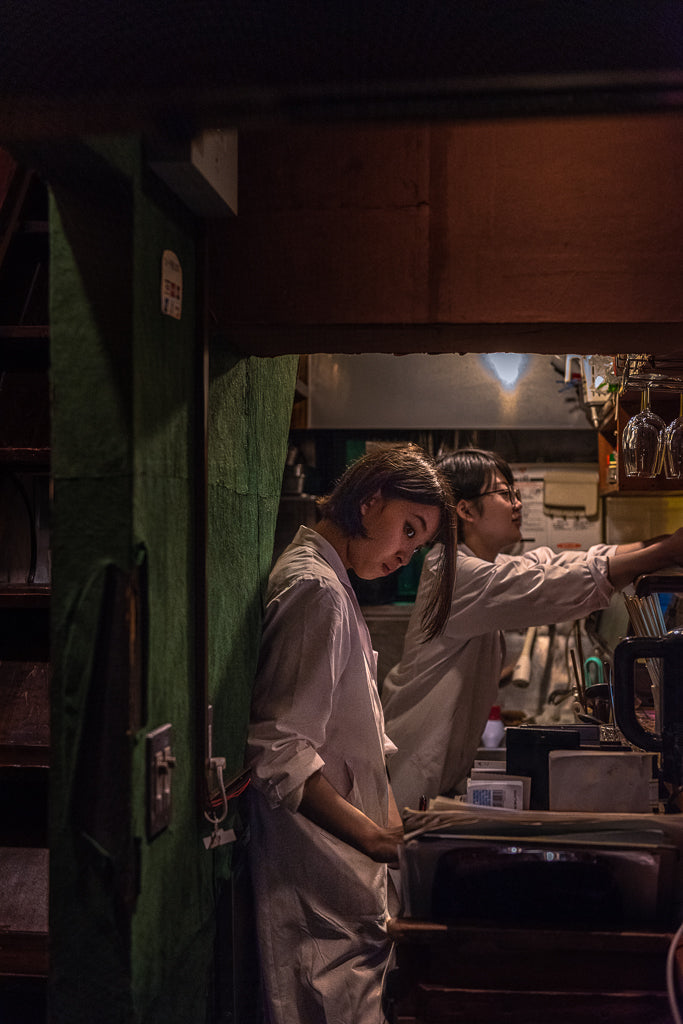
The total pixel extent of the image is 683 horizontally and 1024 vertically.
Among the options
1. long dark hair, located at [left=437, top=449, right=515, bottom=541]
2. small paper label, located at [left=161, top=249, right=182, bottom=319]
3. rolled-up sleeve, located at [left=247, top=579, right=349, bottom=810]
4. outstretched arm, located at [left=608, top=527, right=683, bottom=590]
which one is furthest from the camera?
long dark hair, located at [left=437, top=449, right=515, bottom=541]

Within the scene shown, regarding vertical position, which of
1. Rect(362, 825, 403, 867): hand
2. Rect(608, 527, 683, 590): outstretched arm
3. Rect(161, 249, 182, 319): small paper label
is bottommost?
Rect(362, 825, 403, 867): hand

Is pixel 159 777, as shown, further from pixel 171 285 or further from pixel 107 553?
pixel 171 285

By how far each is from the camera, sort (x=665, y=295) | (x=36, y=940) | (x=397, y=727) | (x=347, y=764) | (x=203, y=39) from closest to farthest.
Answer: (x=203, y=39)
(x=665, y=295)
(x=347, y=764)
(x=36, y=940)
(x=397, y=727)

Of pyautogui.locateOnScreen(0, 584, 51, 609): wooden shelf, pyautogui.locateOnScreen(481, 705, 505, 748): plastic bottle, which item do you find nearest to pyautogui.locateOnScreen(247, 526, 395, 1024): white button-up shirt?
pyautogui.locateOnScreen(0, 584, 51, 609): wooden shelf

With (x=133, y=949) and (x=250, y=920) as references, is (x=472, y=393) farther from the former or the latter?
(x=133, y=949)

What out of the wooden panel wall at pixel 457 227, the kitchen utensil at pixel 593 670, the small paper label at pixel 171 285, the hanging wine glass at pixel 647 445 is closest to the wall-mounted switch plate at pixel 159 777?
the small paper label at pixel 171 285

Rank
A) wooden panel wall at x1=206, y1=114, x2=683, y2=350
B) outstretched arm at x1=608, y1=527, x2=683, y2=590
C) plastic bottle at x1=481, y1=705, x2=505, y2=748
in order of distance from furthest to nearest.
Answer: plastic bottle at x1=481, y1=705, x2=505, y2=748 < outstretched arm at x1=608, y1=527, x2=683, y2=590 < wooden panel wall at x1=206, y1=114, x2=683, y2=350

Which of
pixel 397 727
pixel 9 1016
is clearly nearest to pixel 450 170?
pixel 397 727

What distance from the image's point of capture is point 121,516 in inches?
49.9

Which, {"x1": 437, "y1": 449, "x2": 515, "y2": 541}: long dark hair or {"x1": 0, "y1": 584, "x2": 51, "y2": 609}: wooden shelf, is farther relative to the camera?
{"x1": 437, "y1": 449, "x2": 515, "y2": 541}: long dark hair

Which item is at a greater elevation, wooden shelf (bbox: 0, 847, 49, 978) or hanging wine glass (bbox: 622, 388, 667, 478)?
hanging wine glass (bbox: 622, 388, 667, 478)

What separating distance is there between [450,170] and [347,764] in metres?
1.30

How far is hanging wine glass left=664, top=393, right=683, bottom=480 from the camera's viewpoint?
223cm

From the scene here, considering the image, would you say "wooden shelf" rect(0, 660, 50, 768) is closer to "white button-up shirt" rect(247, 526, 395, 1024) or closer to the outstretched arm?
"white button-up shirt" rect(247, 526, 395, 1024)
